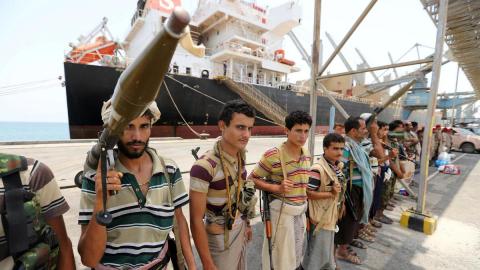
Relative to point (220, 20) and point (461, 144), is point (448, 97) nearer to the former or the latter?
point (461, 144)

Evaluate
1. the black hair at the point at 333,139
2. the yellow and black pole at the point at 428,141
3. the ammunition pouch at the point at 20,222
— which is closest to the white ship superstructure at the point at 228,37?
the yellow and black pole at the point at 428,141

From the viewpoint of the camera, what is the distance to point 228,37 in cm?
1845

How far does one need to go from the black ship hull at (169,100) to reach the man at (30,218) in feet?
41.4

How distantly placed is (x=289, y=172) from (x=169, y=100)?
1285 centimetres

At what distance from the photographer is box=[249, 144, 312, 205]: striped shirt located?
6.51 feet

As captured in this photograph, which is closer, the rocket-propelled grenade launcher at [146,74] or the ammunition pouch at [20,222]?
the rocket-propelled grenade launcher at [146,74]

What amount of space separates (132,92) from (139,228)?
2.78 feet

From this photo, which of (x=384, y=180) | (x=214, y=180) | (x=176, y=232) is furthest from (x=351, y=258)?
(x=176, y=232)

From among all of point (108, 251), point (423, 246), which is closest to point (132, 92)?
point (108, 251)

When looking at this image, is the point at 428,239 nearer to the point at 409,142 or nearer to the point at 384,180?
the point at 384,180

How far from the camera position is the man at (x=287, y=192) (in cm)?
196

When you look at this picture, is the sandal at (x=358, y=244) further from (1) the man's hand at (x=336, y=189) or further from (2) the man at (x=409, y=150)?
(2) the man at (x=409, y=150)

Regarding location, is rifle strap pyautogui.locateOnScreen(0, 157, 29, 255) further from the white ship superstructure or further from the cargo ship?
the white ship superstructure

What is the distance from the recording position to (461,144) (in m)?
12.4
